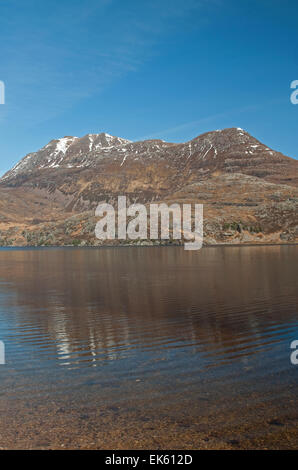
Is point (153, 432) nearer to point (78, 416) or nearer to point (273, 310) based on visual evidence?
point (78, 416)

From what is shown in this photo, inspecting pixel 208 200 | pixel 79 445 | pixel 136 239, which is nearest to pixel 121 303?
pixel 79 445

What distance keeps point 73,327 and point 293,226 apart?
143216 millimetres

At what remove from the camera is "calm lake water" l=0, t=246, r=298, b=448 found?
791 centimetres

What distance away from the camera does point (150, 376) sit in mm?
11172

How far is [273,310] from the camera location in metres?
21.1

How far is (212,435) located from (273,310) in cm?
1428

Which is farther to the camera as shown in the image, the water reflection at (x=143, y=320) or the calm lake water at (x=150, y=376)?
the water reflection at (x=143, y=320)

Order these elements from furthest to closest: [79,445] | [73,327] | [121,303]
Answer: [121,303] → [73,327] → [79,445]

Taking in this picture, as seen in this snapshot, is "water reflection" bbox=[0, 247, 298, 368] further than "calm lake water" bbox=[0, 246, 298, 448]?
Yes

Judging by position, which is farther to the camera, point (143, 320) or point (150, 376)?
point (143, 320)

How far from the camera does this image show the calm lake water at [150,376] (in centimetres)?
791

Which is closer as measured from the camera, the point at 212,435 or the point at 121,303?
the point at 212,435

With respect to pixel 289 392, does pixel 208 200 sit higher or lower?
higher
